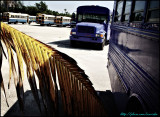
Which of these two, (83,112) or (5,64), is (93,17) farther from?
(83,112)

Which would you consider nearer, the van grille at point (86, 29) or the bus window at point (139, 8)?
the bus window at point (139, 8)

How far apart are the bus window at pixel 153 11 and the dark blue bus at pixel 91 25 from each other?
23.2 feet

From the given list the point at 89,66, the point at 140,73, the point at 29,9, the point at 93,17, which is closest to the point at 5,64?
the point at 89,66

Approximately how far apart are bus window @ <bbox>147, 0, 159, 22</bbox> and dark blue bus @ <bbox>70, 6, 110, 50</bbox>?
7073mm

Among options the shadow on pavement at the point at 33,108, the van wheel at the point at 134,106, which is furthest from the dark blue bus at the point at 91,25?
the van wheel at the point at 134,106

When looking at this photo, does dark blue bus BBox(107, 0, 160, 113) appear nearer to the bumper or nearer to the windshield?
the bumper

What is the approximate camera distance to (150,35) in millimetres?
1408

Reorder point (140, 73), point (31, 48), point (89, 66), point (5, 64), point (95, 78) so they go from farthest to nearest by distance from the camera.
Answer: point (89, 66), point (5, 64), point (95, 78), point (140, 73), point (31, 48)

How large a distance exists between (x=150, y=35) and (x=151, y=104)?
661 millimetres

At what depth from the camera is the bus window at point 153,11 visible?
1.40 m

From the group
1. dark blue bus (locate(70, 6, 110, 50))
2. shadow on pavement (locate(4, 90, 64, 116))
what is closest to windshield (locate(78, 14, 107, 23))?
dark blue bus (locate(70, 6, 110, 50))

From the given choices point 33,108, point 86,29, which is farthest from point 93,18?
point 33,108

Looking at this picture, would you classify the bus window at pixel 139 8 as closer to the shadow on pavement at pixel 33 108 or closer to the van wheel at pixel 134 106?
the van wheel at pixel 134 106

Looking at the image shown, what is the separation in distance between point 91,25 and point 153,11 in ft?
23.8
